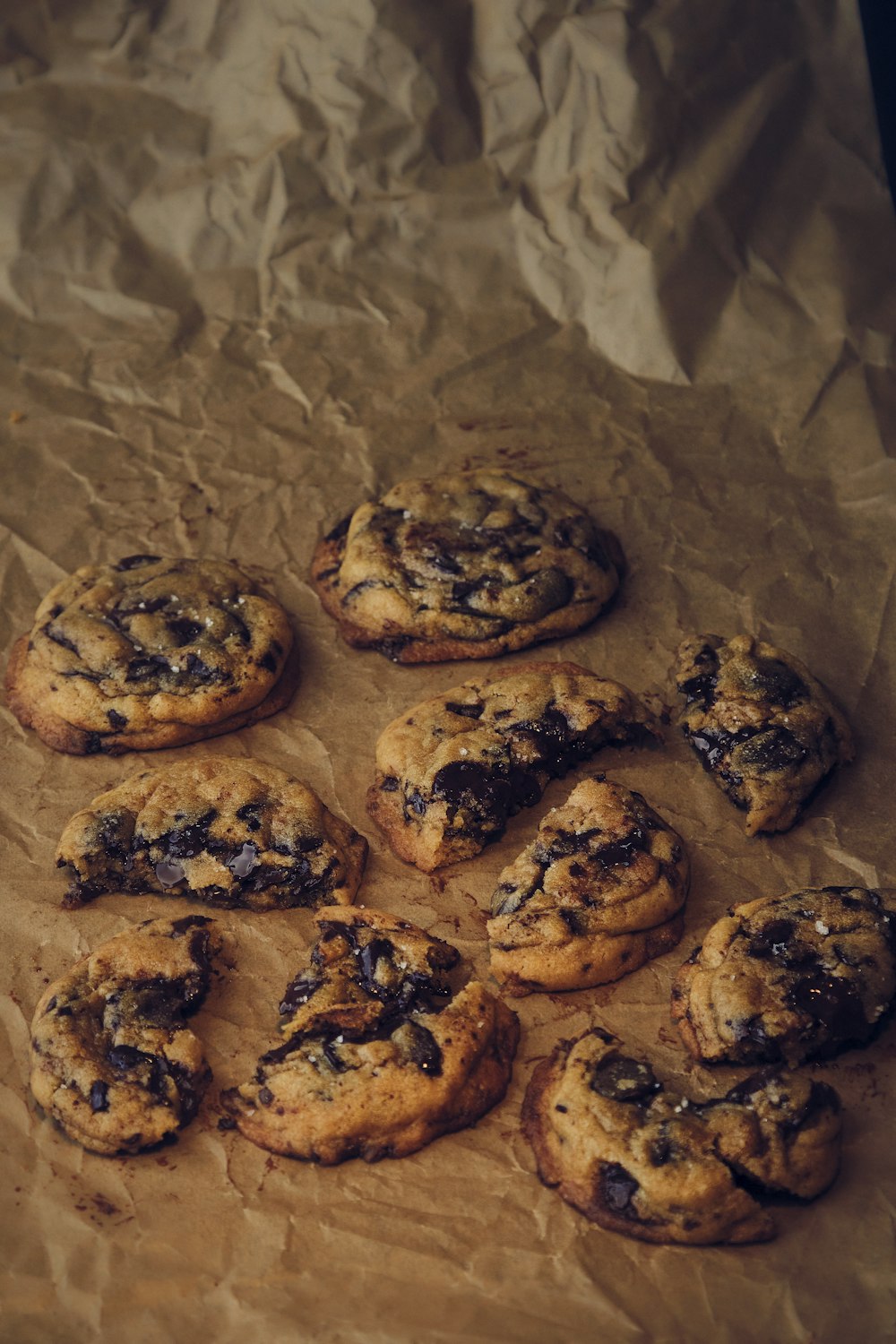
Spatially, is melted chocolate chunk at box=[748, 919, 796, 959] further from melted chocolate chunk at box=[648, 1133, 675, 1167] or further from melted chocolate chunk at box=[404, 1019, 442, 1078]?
melted chocolate chunk at box=[404, 1019, 442, 1078]

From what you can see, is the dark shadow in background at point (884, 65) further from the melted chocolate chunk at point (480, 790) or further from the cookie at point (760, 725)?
the melted chocolate chunk at point (480, 790)

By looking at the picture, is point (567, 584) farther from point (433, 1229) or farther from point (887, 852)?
point (433, 1229)

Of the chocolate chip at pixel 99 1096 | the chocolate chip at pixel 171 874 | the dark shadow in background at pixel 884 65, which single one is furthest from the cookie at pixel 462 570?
the dark shadow in background at pixel 884 65

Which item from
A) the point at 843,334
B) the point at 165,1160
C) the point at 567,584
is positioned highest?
the point at 843,334

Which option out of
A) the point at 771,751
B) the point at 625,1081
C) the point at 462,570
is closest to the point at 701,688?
the point at 771,751

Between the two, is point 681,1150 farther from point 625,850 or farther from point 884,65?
point 884,65

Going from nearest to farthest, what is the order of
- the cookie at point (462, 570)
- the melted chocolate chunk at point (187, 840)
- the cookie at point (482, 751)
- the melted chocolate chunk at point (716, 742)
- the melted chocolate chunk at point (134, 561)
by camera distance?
the melted chocolate chunk at point (187, 840) < the cookie at point (482, 751) < the melted chocolate chunk at point (716, 742) < the cookie at point (462, 570) < the melted chocolate chunk at point (134, 561)

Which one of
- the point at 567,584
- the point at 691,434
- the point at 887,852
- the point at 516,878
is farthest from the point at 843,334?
the point at 516,878
